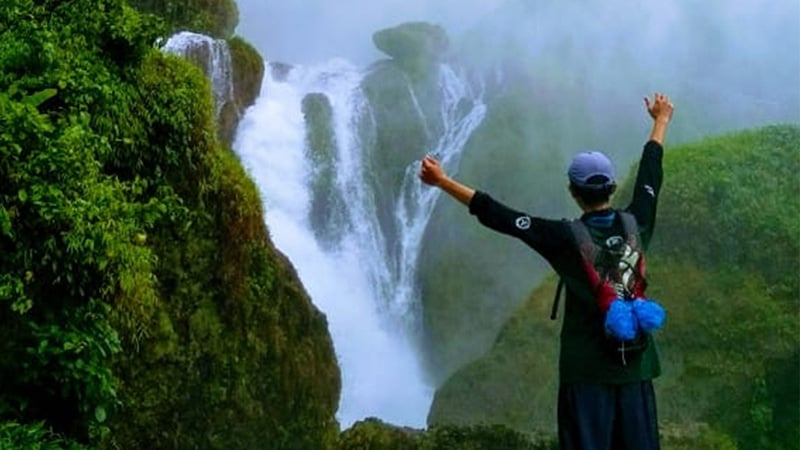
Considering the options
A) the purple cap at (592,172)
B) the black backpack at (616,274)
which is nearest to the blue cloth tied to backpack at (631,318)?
the black backpack at (616,274)

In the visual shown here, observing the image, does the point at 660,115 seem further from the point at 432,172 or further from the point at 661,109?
the point at 432,172

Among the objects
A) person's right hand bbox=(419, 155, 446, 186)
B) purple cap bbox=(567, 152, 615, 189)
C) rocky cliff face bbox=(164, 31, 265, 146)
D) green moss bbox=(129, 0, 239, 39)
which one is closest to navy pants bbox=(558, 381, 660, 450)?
purple cap bbox=(567, 152, 615, 189)

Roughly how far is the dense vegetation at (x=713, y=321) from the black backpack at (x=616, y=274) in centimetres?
732

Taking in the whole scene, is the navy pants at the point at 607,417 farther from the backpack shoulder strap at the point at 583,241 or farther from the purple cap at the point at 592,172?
the purple cap at the point at 592,172

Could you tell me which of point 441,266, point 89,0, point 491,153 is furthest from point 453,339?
point 89,0

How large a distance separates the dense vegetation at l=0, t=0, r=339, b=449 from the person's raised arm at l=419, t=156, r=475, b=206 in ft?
4.79

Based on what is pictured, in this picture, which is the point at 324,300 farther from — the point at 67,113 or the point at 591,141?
the point at 67,113

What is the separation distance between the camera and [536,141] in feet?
61.6

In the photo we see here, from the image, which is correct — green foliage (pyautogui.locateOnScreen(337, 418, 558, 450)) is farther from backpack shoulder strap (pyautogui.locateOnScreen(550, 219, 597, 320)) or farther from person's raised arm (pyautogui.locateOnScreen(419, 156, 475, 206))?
backpack shoulder strap (pyautogui.locateOnScreen(550, 219, 597, 320))

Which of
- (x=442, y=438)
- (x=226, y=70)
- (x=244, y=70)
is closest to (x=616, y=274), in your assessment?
(x=442, y=438)

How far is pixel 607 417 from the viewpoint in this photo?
10.1 ft

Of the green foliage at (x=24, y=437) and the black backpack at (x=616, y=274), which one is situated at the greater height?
the black backpack at (x=616, y=274)

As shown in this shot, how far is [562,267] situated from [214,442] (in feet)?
16.0

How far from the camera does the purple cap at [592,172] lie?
3.13 m
